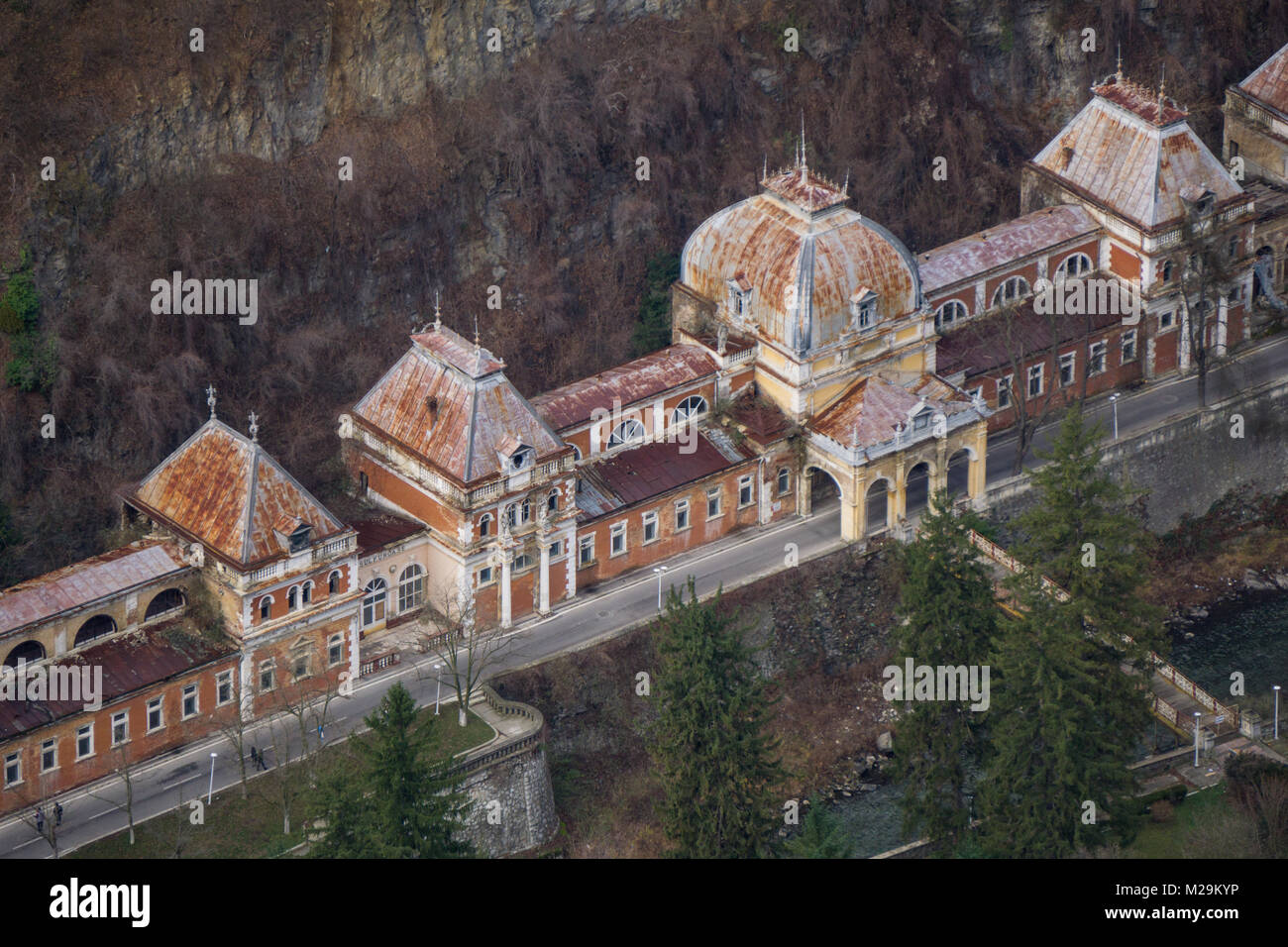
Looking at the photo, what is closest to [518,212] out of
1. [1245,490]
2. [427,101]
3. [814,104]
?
[427,101]

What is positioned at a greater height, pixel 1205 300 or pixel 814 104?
pixel 814 104

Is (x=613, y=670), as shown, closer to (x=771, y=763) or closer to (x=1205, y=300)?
(x=771, y=763)

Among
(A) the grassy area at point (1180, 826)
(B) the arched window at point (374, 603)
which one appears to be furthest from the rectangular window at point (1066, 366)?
(B) the arched window at point (374, 603)

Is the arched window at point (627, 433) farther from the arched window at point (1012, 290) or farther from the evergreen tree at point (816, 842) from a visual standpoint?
the evergreen tree at point (816, 842)

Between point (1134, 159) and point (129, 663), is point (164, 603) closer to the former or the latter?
point (129, 663)

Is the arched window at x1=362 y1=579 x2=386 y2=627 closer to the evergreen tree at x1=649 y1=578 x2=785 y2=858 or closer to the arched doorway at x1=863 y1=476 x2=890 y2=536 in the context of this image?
the evergreen tree at x1=649 y1=578 x2=785 y2=858

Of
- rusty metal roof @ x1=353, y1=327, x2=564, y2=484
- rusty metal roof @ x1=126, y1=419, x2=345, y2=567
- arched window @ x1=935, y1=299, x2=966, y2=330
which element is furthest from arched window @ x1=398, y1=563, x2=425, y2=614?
arched window @ x1=935, y1=299, x2=966, y2=330
